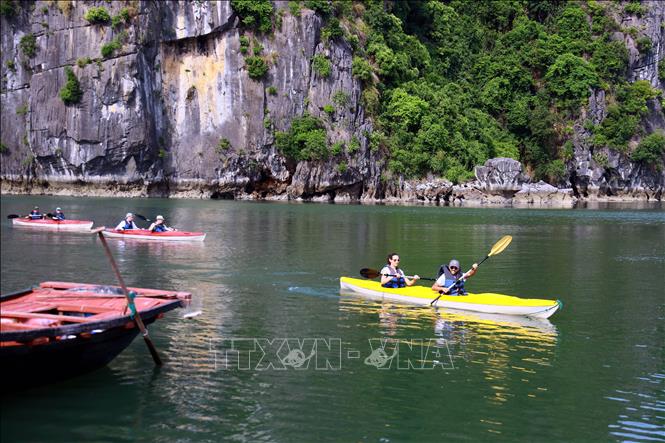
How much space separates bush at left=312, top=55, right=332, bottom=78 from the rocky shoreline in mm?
10616

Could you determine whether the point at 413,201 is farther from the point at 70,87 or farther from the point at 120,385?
the point at 120,385

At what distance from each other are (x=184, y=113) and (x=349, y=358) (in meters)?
57.7

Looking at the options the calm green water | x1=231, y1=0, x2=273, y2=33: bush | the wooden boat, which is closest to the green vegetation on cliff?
x1=231, y1=0, x2=273, y2=33: bush

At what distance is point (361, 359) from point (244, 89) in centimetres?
5655

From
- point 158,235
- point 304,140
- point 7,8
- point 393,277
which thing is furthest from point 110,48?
point 393,277

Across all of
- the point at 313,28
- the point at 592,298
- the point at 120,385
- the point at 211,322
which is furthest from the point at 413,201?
the point at 120,385

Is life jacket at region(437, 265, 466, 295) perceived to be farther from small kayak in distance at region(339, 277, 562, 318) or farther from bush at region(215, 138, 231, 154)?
bush at region(215, 138, 231, 154)

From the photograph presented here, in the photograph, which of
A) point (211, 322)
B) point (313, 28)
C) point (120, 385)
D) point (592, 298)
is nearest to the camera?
point (120, 385)

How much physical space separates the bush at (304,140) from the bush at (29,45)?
908 inches

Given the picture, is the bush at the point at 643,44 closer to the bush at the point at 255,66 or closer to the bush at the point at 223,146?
the bush at the point at 255,66

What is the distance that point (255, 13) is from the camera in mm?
Answer: 67000

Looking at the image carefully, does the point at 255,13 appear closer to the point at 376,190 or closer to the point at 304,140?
the point at 304,140

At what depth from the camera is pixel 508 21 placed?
88.3 metres

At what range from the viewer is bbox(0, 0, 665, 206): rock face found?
6444 cm
